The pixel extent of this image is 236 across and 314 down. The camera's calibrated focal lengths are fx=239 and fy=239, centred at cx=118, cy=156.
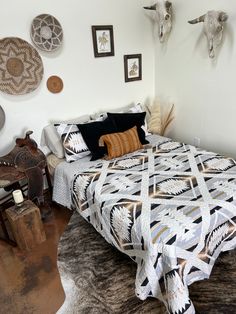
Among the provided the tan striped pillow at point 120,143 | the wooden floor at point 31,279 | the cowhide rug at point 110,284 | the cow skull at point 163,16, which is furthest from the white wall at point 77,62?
the cowhide rug at point 110,284

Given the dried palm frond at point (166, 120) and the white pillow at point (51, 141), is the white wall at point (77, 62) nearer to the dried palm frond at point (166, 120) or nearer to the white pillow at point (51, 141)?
the white pillow at point (51, 141)

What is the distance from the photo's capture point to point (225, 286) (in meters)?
1.63

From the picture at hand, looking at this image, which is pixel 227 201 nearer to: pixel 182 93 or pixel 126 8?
pixel 182 93


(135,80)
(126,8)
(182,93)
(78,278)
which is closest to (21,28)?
(126,8)

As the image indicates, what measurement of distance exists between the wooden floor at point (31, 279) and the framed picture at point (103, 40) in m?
2.06

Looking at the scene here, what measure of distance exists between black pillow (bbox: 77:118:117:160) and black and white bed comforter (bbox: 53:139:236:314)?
21 centimetres

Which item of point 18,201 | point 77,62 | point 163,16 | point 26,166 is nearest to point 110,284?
point 18,201

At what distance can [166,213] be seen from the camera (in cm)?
161

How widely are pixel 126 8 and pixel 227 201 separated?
252cm

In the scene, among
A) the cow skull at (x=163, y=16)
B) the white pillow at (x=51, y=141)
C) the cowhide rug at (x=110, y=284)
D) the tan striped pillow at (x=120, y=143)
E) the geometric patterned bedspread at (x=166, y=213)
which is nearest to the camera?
the geometric patterned bedspread at (x=166, y=213)

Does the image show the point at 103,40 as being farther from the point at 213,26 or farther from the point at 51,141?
the point at 51,141

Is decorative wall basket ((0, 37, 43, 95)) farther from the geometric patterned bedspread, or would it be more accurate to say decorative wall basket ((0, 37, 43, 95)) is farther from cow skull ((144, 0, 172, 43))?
cow skull ((144, 0, 172, 43))

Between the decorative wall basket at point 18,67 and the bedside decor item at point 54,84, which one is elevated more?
the decorative wall basket at point 18,67

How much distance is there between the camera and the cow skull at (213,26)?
90.0 inches
